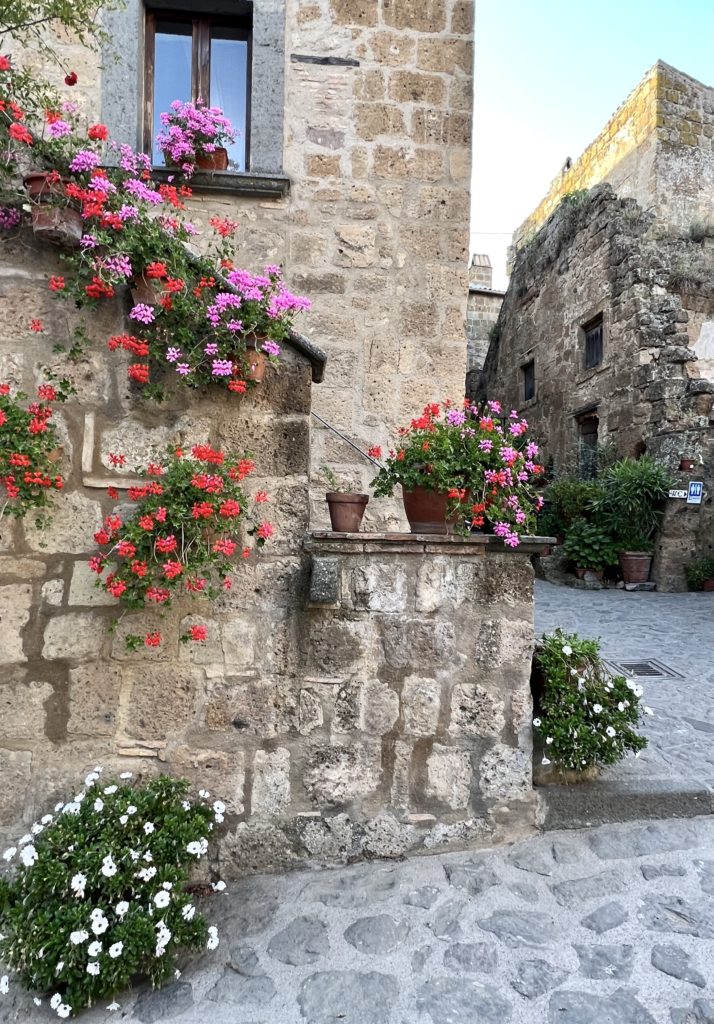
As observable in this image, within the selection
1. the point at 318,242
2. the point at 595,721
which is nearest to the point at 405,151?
the point at 318,242

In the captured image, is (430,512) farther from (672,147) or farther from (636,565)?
(672,147)

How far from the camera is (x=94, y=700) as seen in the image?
2.26m

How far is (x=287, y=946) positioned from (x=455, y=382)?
3384 millimetres

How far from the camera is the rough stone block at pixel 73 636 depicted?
7.32 feet

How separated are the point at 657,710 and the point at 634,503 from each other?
5680 millimetres

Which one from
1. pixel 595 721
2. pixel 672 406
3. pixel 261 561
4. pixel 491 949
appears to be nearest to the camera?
pixel 491 949

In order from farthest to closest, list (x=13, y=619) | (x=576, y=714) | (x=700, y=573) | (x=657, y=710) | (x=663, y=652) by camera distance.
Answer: (x=700, y=573) < (x=663, y=652) < (x=657, y=710) < (x=576, y=714) < (x=13, y=619)

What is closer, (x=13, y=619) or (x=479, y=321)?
(x=13, y=619)

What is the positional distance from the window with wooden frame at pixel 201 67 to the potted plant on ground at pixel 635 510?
23.6 ft

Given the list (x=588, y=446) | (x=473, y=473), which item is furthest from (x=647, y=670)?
(x=588, y=446)

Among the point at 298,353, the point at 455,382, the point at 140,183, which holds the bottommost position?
the point at 298,353

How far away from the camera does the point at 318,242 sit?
4.05 metres

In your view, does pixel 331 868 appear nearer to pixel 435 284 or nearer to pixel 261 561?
pixel 261 561

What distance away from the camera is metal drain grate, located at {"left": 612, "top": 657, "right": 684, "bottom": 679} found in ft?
14.7
